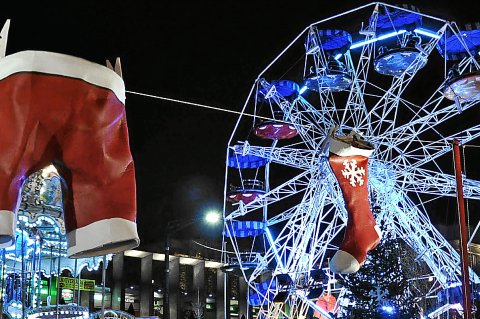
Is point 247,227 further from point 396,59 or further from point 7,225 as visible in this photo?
point 7,225

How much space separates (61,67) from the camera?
2.95 meters

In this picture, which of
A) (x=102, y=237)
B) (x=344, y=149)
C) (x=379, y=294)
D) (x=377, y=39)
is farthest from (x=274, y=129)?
(x=102, y=237)

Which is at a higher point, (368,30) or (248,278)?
(368,30)

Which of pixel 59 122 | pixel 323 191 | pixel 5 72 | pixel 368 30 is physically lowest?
pixel 59 122

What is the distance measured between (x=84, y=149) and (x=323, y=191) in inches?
649

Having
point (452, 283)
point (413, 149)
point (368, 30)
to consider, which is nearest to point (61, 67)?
point (368, 30)

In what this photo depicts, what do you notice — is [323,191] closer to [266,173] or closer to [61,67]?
[266,173]

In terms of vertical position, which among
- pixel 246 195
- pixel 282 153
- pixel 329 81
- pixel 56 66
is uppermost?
pixel 329 81

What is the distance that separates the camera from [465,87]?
14672mm

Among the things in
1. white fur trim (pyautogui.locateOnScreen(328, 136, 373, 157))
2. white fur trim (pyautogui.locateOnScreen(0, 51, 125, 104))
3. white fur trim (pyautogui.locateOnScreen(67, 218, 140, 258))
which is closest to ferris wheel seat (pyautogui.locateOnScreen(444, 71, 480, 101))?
white fur trim (pyautogui.locateOnScreen(328, 136, 373, 157))

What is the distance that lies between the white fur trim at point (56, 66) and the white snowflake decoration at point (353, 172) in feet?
14.2

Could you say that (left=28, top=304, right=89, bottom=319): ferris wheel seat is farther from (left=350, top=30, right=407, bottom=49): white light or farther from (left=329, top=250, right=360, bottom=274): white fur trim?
(left=350, top=30, right=407, bottom=49): white light

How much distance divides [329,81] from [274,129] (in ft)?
8.67

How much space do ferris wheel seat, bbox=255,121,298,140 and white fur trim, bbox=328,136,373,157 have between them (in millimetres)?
12340
